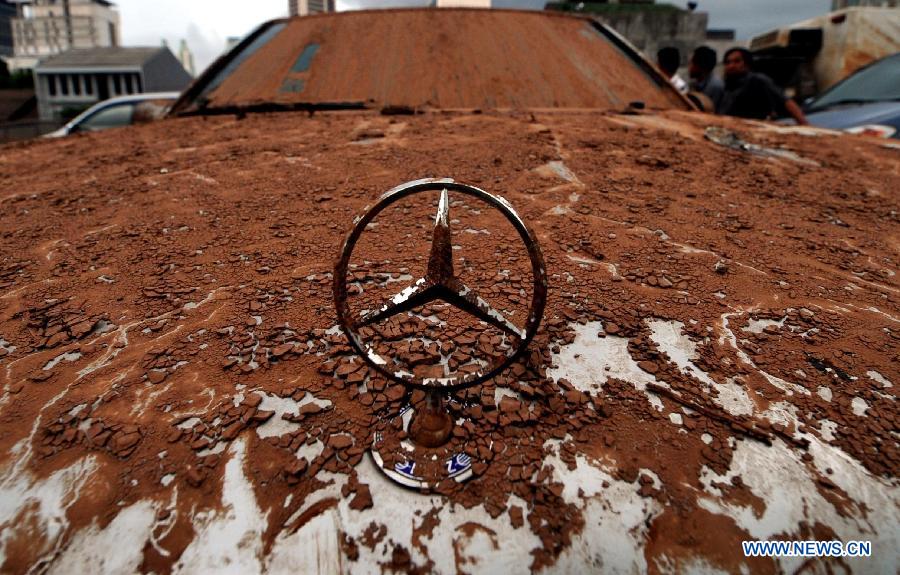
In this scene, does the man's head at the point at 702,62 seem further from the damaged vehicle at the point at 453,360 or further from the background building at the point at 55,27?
the background building at the point at 55,27

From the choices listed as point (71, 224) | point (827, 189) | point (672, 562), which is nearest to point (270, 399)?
point (672, 562)

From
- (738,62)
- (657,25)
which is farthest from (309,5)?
(738,62)

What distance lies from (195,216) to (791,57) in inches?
472

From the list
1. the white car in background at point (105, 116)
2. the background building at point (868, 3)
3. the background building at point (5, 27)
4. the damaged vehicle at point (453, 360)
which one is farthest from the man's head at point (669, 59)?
the background building at point (5, 27)

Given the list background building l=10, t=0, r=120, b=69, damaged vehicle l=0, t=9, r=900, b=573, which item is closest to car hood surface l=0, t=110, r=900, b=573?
Result: damaged vehicle l=0, t=9, r=900, b=573

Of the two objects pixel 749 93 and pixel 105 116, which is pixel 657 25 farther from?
pixel 105 116

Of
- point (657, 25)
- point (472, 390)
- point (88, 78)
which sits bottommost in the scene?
point (472, 390)

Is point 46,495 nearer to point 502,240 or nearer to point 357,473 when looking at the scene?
point 357,473

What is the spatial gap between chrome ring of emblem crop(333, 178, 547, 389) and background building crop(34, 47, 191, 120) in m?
29.8

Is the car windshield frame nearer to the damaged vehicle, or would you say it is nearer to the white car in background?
the damaged vehicle

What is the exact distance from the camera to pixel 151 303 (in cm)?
133

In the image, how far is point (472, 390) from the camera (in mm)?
1056

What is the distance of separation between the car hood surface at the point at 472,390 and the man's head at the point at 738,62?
2.64 metres

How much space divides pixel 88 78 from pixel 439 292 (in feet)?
105
